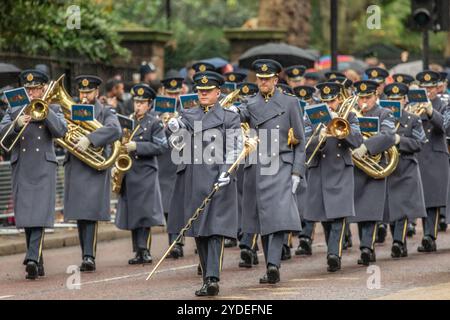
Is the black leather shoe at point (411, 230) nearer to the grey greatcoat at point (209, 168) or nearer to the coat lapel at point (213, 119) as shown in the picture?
the grey greatcoat at point (209, 168)

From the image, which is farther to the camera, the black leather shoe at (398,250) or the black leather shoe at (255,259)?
the black leather shoe at (398,250)

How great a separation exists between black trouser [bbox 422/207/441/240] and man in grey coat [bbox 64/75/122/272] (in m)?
3.93

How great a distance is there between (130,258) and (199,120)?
4664mm

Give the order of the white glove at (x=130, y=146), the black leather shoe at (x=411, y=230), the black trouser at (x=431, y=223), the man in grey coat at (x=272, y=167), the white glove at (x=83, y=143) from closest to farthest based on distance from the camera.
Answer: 1. the man in grey coat at (x=272, y=167)
2. the white glove at (x=83, y=143)
3. the white glove at (x=130, y=146)
4. the black trouser at (x=431, y=223)
5. the black leather shoe at (x=411, y=230)

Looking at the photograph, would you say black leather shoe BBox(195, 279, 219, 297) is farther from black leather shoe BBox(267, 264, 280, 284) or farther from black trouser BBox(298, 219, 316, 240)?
black trouser BBox(298, 219, 316, 240)

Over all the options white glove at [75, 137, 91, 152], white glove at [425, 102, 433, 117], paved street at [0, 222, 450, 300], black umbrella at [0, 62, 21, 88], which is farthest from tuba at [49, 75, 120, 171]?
white glove at [425, 102, 433, 117]

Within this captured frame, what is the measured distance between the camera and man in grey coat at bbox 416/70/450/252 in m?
19.8

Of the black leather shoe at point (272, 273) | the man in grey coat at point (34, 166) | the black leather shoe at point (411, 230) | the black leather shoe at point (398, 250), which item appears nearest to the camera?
the black leather shoe at point (272, 273)

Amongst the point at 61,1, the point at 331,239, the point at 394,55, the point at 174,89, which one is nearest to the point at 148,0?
the point at 394,55

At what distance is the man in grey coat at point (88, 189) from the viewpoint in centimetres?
1811

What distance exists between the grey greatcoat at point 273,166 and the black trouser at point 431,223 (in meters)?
3.87

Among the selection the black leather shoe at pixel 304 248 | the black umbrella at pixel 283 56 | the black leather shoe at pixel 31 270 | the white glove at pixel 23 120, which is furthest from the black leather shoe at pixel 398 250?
the black umbrella at pixel 283 56

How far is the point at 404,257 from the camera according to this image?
18.8 m

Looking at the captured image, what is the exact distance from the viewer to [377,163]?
1869cm
